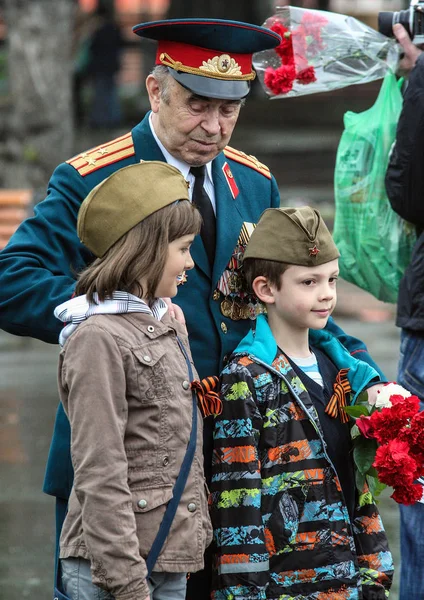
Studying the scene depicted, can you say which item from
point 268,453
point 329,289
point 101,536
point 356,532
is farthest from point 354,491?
point 101,536

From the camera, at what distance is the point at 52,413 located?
7.77 metres

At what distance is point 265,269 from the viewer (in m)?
3.25

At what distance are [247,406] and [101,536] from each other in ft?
2.05

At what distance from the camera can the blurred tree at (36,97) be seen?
12.9 m

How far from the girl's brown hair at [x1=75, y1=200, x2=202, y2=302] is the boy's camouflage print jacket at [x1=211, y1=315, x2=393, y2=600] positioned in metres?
0.45

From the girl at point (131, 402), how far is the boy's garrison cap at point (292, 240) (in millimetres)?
365

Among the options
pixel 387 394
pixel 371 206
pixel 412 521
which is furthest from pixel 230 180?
pixel 412 521

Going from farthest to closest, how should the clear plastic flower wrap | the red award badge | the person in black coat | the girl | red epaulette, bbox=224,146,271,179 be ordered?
the clear plastic flower wrap
the person in black coat
red epaulette, bbox=224,146,271,179
the red award badge
the girl

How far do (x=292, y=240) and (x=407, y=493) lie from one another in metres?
0.75

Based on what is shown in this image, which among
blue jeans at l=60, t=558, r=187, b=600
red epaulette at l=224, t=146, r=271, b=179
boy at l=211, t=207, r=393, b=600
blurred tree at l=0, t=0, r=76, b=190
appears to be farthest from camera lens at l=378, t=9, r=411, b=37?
blurred tree at l=0, t=0, r=76, b=190

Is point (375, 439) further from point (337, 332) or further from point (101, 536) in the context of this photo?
point (101, 536)

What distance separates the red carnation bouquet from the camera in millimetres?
3053

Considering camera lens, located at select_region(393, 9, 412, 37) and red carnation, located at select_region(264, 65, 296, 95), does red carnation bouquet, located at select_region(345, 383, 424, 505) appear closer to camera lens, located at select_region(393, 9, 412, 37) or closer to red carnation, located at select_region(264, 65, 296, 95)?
red carnation, located at select_region(264, 65, 296, 95)

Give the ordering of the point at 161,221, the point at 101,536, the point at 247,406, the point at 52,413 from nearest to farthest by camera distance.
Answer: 1. the point at 101,536
2. the point at 161,221
3. the point at 247,406
4. the point at 52,413
